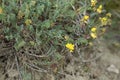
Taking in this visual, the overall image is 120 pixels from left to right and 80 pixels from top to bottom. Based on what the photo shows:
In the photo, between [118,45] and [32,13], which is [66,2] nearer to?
[32,13]

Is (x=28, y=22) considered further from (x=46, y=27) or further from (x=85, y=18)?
(x=85, y=18)

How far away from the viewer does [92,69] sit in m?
2.77

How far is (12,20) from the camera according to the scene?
7.64ft

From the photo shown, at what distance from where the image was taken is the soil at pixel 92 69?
243cm

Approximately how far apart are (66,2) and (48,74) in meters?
0.61

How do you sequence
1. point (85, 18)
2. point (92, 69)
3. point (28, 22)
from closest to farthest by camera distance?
point (28, 22), point (85, 18), point (92, 69)

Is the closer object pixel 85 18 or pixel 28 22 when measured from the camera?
pixel 28 22

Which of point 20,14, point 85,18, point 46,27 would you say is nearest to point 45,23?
point 46,27

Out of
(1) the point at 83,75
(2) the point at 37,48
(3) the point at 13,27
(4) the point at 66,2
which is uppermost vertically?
(4) the point at 66,2

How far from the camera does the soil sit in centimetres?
243

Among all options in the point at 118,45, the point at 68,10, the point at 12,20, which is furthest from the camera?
the point at 118,45

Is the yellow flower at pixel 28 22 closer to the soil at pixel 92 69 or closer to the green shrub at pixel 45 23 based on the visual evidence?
the green shrub at pixel 45 23

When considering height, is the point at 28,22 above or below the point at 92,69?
above

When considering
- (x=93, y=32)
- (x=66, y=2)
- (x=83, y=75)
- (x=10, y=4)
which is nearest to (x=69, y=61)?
(x=83, y=75)
